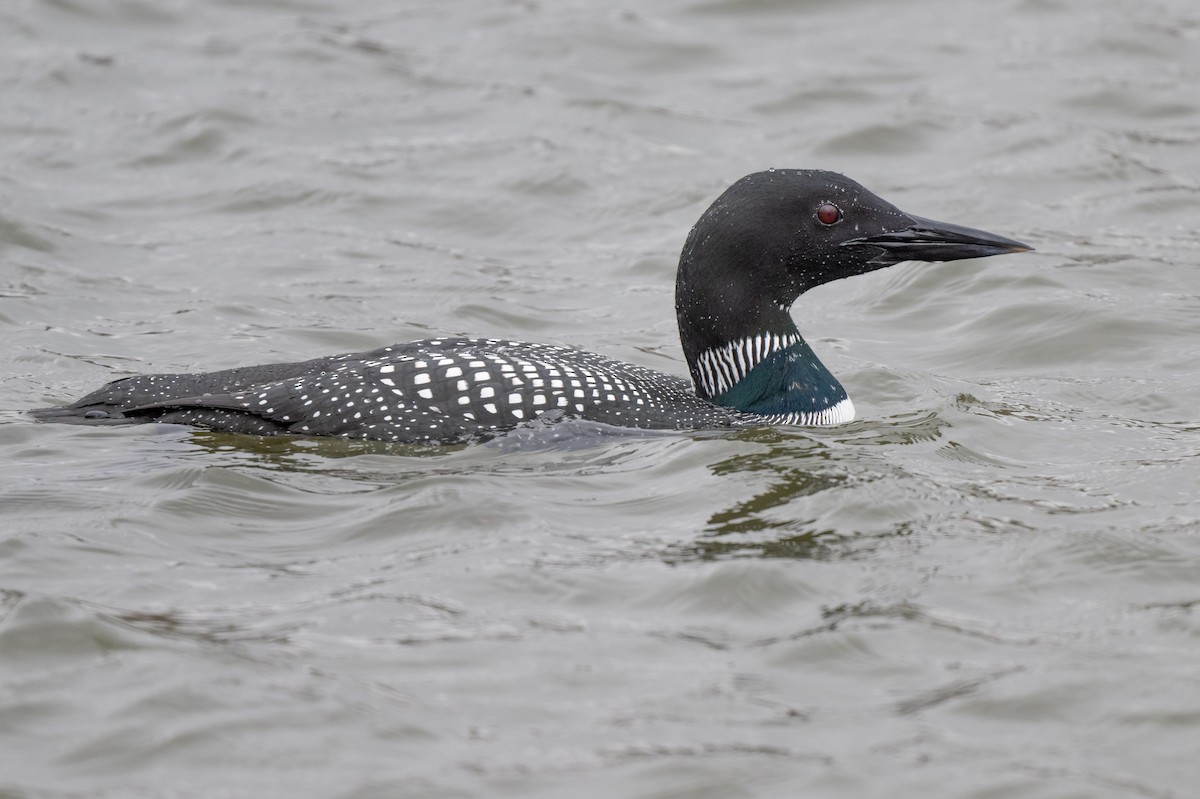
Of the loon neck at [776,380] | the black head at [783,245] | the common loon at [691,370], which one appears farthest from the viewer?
the loon neck at [776,380]

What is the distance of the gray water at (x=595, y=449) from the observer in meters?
4.03

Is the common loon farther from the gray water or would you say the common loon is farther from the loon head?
the gray water

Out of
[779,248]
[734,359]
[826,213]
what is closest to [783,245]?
[779,248]

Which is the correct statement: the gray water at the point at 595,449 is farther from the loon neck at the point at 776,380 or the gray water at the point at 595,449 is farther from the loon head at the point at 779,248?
the loon head at the point at 779,248

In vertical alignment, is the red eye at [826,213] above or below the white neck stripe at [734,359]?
above

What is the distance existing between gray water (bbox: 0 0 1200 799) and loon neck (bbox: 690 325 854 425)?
94 mm

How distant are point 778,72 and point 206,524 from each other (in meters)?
6.73

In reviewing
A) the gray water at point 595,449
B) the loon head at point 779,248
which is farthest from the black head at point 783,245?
the gray water at point 595,449

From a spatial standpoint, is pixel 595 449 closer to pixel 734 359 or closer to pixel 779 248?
pixel 734 359

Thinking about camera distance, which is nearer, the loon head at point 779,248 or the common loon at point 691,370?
Answer: the common loon at point 691,370

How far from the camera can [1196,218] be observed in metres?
8.72

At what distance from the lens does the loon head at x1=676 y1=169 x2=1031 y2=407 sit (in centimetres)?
604

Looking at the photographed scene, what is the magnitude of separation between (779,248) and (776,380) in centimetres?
47

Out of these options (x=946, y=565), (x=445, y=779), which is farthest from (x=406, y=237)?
(x=445, y=779)
